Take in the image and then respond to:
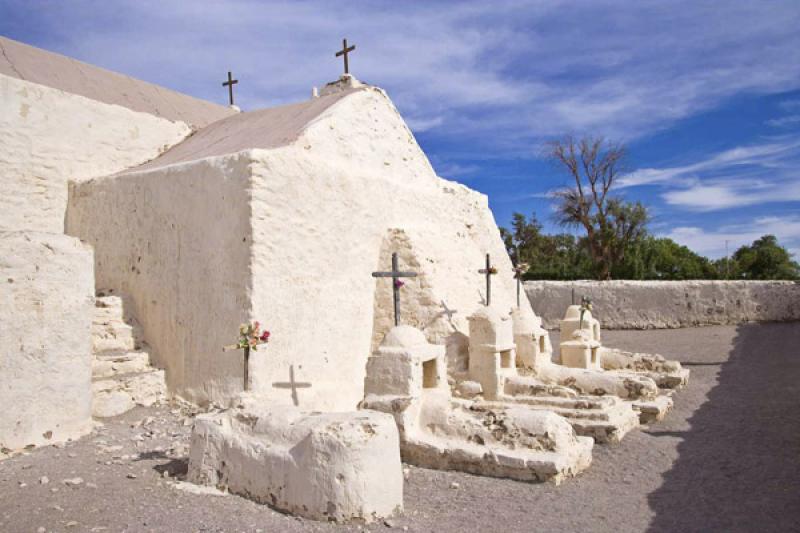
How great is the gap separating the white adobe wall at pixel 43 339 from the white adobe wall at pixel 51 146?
335 centimetres

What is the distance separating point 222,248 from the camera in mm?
7559

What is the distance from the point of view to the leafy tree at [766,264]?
2877 cm

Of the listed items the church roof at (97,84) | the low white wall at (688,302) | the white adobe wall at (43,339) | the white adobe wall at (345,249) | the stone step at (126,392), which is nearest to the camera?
the white adobe wall at (43,339)

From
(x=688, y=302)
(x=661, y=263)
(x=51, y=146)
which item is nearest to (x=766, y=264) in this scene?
(x=661, y=263)

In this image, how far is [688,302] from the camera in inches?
712

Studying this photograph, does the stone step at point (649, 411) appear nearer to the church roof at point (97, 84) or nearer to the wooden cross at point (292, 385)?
the wooden cross at point (292, 385)

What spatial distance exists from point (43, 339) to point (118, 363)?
1.72 m

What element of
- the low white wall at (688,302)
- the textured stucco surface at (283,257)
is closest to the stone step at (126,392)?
the textured stucco surface at (283,257)

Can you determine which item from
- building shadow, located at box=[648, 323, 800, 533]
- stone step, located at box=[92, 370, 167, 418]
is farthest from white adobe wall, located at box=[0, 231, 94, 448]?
building shadow, located at box=[648, 323, 800, 533]

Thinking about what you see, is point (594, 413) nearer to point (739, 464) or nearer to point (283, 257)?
point (739, 464)

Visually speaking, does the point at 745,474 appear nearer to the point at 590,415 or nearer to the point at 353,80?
the point at 590,415

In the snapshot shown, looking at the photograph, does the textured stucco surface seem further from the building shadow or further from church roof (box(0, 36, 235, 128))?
the building shadow

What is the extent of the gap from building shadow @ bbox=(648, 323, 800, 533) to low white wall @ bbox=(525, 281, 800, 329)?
705cm

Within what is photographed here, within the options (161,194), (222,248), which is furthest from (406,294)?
(161,194)
